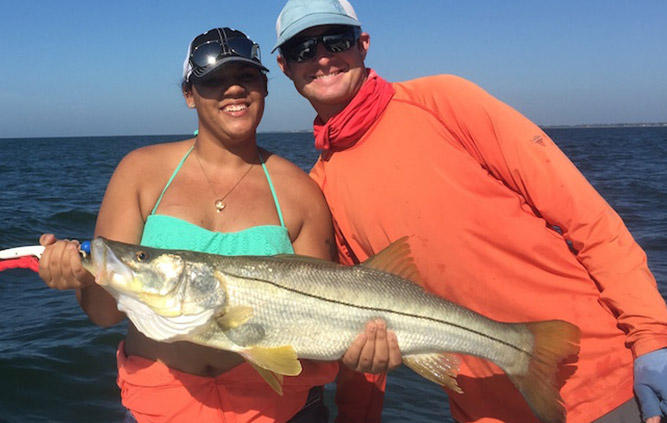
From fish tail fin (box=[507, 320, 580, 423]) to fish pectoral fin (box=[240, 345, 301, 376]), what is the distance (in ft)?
4.26

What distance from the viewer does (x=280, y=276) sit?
3.22 m

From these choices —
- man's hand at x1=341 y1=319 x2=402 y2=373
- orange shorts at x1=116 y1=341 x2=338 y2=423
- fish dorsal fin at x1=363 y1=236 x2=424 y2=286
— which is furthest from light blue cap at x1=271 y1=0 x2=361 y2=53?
orange shorts at x1=116 y1=341 x2=338 y2=423

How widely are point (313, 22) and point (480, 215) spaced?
156 cm

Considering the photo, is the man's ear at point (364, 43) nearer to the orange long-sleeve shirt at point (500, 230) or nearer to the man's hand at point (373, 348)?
the orange long-sleeve shirt at point (500, 230)

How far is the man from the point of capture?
329cm

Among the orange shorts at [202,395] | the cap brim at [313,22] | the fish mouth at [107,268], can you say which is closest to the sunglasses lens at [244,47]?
the cap brim at [313,22]

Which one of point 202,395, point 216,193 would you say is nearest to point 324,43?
point 216,193

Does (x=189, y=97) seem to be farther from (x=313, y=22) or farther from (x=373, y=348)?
(x=373, y=348)

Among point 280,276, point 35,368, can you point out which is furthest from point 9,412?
point 280,276

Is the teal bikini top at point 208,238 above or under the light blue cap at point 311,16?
under

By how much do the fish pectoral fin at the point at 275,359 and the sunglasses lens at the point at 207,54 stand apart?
65.7 inches

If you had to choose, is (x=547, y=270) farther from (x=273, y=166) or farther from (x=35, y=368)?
(x=35, y=368)

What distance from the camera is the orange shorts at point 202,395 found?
318 centimetres

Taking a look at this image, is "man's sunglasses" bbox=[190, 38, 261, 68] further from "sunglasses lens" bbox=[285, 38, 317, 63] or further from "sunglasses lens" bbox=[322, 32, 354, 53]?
"sunglasses lens" bbox=[322, 32, 354, 53]
